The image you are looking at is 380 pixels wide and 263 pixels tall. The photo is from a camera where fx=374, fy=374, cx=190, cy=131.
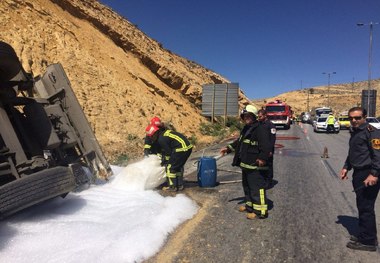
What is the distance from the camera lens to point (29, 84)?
5.97m

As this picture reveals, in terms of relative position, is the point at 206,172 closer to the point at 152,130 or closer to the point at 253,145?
the point at 152,130

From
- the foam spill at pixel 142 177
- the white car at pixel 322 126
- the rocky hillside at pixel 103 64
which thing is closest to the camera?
the foam spill at pixel 142 177

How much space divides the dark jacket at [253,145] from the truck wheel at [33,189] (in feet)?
8.78

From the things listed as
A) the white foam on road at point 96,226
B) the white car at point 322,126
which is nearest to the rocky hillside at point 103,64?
the white foam on road at point 96,226

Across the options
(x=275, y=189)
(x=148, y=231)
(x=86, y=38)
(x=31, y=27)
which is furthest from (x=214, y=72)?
(x=148, y=231)

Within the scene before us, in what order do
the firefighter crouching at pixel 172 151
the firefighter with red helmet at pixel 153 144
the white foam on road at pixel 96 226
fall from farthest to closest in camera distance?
the firefighter with red helmet at pixel 153 144 → the firefighter crouching at pixel 172 151 → the white foam on road at pixel 96 226

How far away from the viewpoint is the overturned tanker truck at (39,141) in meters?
4.57

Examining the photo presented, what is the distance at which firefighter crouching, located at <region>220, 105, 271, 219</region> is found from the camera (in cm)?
584

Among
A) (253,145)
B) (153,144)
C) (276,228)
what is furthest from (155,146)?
(276,228)

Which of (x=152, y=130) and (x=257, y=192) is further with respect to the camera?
(x=152, y=130)

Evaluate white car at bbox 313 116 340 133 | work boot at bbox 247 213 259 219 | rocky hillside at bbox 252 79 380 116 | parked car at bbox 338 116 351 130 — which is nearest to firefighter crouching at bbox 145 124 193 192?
work boot at bbox 247 213 259 219

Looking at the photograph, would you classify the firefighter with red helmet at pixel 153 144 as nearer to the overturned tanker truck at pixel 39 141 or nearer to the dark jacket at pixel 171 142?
the dark jacket at pixel 171 142

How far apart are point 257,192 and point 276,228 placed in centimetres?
67

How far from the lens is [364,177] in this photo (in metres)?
4.66
